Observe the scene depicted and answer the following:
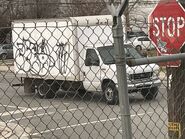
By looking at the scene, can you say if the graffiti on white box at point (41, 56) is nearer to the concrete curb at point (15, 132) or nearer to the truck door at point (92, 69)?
the truck door at point (92, 69)

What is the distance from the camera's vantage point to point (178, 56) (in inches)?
140

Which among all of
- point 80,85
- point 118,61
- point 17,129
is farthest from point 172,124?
point 80,85

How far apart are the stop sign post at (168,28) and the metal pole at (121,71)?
152 centimetres

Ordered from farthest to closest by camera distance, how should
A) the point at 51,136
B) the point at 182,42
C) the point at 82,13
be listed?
the point at 82,13 < the point at 51,136 < the point at 182,42

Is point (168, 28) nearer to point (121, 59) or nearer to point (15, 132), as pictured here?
Result: point (121, 59)

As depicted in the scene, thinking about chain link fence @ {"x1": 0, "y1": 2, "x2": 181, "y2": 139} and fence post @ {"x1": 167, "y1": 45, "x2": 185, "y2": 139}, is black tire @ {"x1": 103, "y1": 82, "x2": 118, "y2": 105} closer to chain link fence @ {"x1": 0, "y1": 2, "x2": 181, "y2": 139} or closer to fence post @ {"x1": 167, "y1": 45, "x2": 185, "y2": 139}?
chain link fence @ {"x1": 0, "y1": 2, "x2": 181, "y2": 139}

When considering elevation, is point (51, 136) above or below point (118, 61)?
below

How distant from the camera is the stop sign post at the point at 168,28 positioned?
4480mm

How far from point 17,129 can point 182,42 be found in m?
6.82

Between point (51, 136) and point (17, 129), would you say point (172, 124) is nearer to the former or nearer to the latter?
point (51, 136)

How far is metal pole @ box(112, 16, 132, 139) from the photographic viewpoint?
9.70 ft

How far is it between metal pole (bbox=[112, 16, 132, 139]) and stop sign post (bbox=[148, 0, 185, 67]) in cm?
152

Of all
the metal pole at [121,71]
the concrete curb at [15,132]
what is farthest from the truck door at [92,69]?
the metal pole at [121,71]

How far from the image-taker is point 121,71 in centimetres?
301
